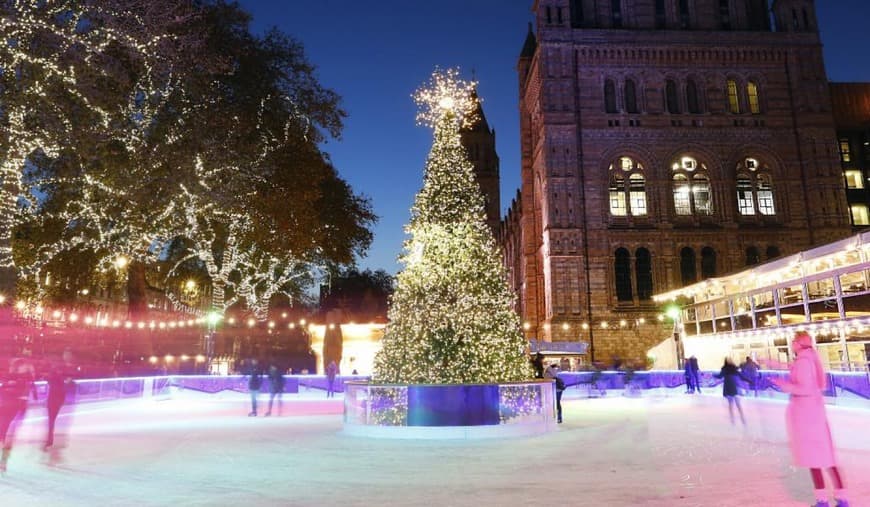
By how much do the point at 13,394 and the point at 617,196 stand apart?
32846 millimetres

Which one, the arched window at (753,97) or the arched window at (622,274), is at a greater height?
the arched window at (753,97)

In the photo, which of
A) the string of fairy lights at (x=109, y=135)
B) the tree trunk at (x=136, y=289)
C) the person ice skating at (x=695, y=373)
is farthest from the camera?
the tree trunk at (x=136, y=289)

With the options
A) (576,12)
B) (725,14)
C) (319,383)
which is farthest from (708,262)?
(319,383)

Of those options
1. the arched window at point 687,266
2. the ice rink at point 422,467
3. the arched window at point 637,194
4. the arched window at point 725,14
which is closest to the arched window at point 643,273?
the arched window at point 687,266

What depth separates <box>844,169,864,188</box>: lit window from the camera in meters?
43.6

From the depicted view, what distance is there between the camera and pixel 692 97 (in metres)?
37.2

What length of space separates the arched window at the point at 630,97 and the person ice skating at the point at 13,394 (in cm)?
3500

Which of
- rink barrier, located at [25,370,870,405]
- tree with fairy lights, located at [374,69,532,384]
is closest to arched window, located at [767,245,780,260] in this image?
rink barrier, located at [25,370,870,405]

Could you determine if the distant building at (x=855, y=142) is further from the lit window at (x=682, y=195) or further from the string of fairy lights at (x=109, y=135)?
the string of fairy lights at (x=109, y=135)

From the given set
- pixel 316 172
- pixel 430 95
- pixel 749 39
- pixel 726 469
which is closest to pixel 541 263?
pixel 749 39

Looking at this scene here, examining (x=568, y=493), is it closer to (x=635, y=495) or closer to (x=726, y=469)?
(x=635, y=495)

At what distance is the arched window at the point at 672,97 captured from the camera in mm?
36906

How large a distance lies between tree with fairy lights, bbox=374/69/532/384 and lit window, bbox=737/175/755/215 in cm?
2902

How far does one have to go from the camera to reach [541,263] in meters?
41.8
